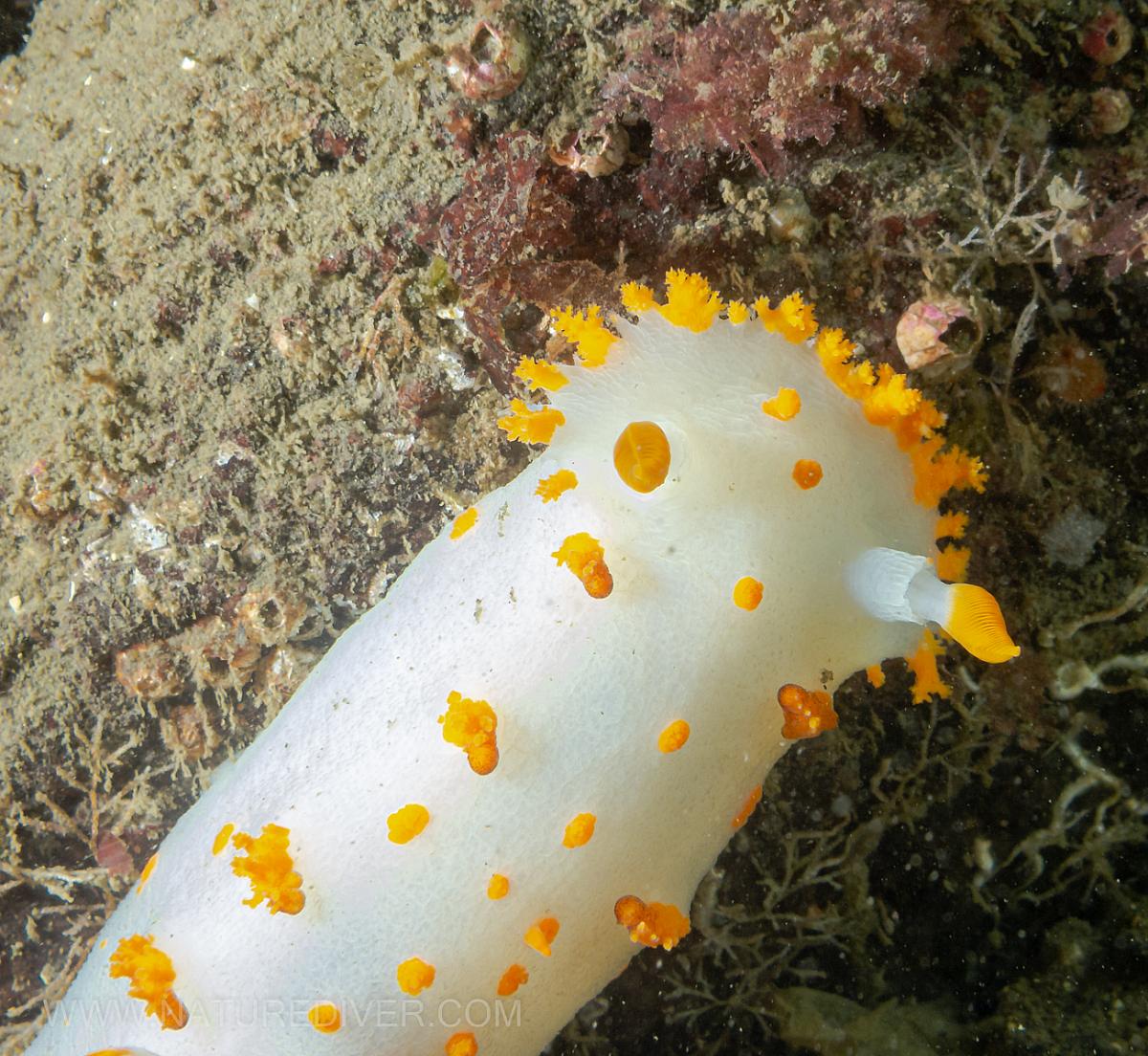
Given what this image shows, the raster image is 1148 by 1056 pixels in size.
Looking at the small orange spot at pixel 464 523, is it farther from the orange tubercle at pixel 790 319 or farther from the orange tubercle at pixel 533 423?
the orange tubercle at pixel 790 319

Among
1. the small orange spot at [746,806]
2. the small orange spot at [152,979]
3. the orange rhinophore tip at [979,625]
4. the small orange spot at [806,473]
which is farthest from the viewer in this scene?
the small orange spot at [746,806]

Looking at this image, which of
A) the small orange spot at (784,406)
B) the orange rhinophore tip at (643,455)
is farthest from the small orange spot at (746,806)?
the small orange spot at (784,406)

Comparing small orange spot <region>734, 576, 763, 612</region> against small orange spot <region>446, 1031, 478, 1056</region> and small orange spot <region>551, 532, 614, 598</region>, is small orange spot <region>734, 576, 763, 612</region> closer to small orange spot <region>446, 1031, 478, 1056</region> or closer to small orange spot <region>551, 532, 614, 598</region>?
small orange spot <region>551, 532, 614, 598</region>

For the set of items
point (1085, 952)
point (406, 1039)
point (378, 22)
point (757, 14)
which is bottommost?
point (1085, 952)

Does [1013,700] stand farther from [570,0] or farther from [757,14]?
[570,0]

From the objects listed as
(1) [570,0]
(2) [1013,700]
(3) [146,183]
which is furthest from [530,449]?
(2) [1013,700]

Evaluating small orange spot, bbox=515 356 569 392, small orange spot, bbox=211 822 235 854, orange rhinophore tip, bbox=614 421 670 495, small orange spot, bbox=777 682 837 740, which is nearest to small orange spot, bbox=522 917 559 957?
small orange spot, bbox=777 682 837 740

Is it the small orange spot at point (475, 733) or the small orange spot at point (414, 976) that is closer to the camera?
the small orange spot at point (475, 733)
